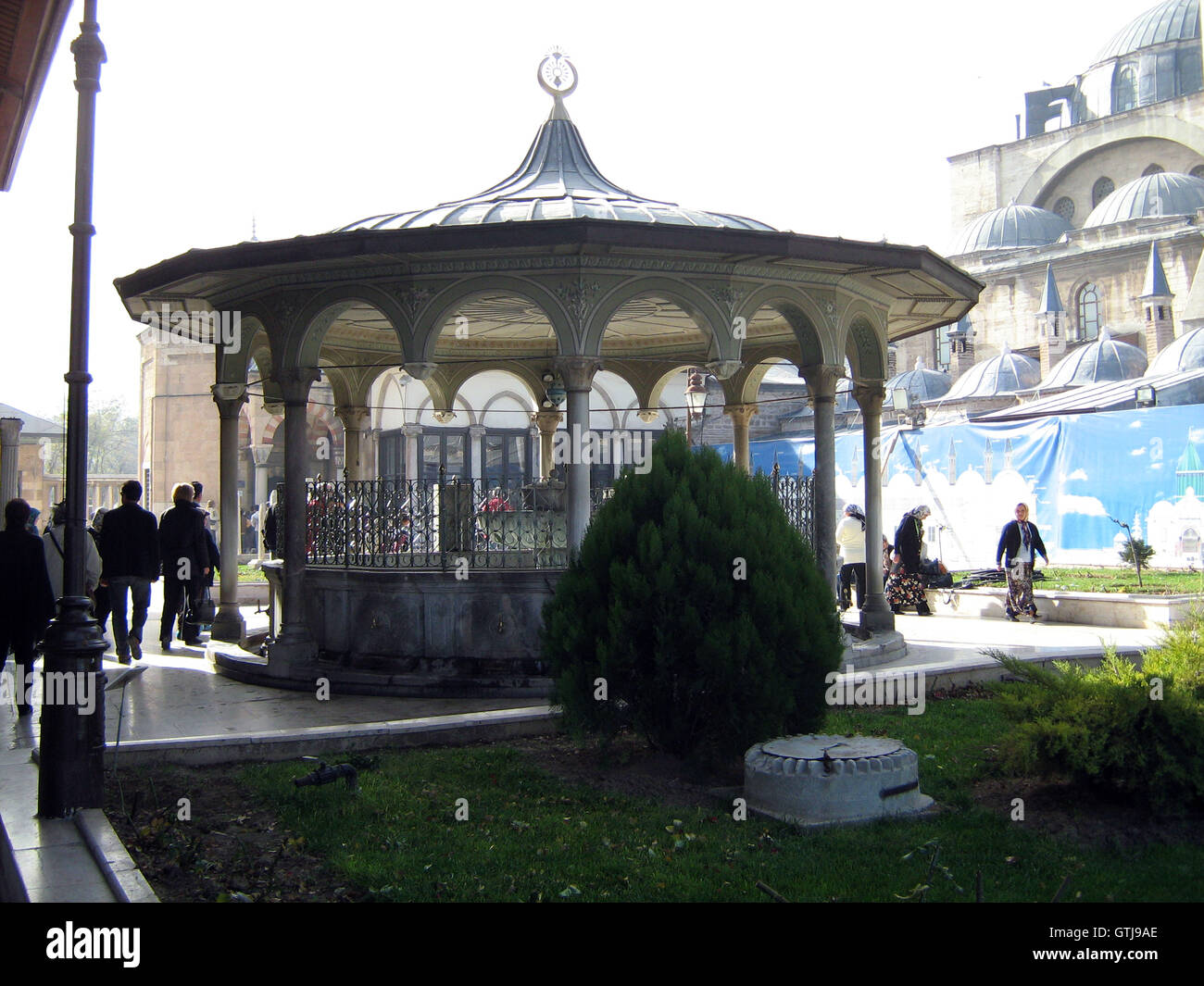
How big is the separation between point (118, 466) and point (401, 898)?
110 meters

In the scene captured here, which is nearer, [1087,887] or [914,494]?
[1087,887]

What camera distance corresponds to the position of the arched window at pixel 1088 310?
55.5 meters

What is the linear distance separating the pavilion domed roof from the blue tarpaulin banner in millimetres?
9614

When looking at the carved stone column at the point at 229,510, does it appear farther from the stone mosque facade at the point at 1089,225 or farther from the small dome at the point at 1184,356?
the stone mosque facade at the point at 1089,225

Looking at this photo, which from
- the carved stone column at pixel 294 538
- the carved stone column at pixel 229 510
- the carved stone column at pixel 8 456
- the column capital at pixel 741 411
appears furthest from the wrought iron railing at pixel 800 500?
the carved stone column at pixel 8 456

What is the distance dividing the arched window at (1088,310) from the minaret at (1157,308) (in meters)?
4.09

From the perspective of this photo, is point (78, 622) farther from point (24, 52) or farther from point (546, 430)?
point (546, 430)

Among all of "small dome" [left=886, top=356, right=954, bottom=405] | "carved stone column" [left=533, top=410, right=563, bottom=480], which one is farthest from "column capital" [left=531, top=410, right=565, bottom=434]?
"small dome" [left=886, top=356, right=954, bottom=405]

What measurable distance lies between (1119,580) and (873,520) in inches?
335

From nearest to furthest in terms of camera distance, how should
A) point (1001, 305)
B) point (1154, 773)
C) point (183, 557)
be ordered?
1. point (1154, 773)
2. point (183, 557)
3. point (1001, 305)

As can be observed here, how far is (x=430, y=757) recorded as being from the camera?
261 inches

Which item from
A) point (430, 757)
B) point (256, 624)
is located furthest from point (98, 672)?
point (256, 624)
